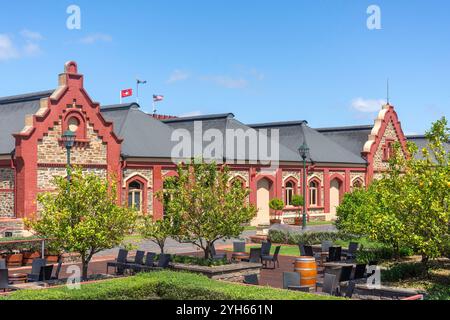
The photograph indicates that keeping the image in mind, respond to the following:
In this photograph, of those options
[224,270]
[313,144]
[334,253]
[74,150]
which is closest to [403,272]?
[334,253]

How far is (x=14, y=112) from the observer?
3381 centimetres

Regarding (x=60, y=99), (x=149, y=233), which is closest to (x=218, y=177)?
(x=149, y=233)

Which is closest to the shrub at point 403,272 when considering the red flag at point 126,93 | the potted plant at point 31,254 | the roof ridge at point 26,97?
the potted plant at point 31,254

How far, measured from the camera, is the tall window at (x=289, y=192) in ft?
141

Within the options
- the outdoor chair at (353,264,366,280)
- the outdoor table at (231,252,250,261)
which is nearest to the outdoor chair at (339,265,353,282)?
the outdoor chair at (353,264,366,280)

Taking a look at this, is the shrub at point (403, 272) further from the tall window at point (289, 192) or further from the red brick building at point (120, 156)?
the tall window at point (289, 192)

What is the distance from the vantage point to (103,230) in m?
16.3

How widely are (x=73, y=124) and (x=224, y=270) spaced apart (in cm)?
1562

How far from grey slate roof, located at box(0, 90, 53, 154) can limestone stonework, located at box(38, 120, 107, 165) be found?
2033 mm

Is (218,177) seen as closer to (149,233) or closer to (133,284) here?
(149,233)

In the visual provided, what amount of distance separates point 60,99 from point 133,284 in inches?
728

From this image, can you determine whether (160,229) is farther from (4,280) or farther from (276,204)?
(276,204)

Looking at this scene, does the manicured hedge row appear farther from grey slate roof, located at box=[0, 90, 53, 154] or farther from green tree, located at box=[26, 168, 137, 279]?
grey slate roof, located at box=[0, 90, 53, 154]

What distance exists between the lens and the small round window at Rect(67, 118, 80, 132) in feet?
100
